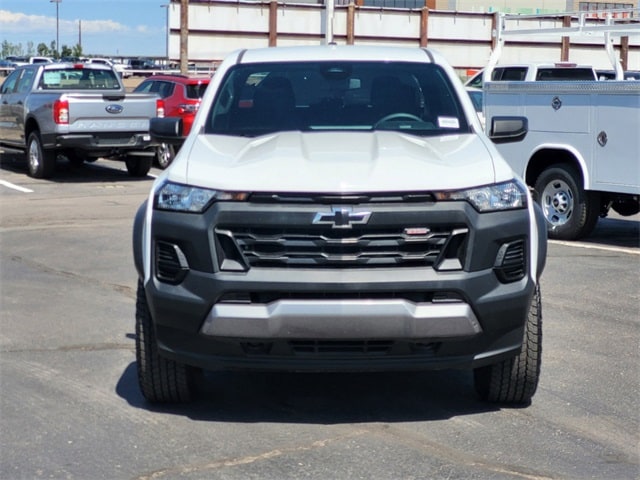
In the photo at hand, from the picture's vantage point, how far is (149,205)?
5195mm

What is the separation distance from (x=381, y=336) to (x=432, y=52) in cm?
263

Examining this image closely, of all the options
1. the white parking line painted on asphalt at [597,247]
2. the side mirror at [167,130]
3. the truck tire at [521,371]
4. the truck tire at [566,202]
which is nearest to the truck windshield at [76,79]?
the truck tire at [566,202]

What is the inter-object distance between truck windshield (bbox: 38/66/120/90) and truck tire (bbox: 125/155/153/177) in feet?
4.05

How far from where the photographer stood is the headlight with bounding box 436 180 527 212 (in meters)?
4.96

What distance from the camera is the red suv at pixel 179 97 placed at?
19203mm

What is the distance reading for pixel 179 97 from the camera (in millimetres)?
19406

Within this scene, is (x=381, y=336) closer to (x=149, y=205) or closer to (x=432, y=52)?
(x=149, y=205)

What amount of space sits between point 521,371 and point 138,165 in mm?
13538

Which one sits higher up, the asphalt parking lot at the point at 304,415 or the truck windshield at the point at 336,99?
the truck windshield at the point at 336,99

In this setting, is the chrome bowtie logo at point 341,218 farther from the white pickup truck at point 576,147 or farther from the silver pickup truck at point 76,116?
the silver pickup truck at point 76,116

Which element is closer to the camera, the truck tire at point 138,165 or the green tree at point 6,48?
the truck tire at point 138,165

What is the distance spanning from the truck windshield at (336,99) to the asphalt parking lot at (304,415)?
141 centimetres

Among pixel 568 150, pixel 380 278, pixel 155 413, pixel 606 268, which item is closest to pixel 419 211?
pixel 380 278

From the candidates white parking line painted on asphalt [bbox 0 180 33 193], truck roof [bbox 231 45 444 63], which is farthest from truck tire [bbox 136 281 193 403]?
white parking line painted on asphalt [bbox 0 180 33 193]
